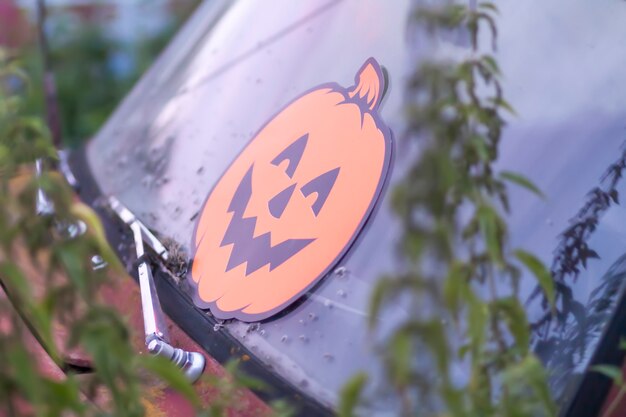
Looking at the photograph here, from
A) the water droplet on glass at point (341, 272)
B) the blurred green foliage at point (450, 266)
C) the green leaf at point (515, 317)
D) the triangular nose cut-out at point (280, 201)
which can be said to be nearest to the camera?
the blurred green foliage at point (450, 266)

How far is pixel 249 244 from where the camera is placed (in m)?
1.61

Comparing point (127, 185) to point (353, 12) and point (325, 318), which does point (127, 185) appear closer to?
point (353, 12)

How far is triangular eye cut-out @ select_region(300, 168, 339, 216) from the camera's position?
159 cm

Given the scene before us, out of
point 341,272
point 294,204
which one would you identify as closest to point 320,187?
point 294,204

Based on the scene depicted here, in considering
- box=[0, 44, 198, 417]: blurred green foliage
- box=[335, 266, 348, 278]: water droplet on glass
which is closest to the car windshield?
box=[335, 266, 348, 278]: water droplet on glass

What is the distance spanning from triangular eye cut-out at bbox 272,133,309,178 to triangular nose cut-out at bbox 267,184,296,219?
0.03 m

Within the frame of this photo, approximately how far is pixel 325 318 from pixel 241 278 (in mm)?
163

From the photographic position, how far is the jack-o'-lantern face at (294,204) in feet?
5.08

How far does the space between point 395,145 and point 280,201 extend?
0.22 meters

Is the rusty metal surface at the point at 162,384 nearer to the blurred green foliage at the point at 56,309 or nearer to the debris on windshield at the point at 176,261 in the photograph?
the debris on windshield at the point at 176,261

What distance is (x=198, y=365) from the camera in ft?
4.99

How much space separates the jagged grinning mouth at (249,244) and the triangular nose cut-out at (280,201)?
3 cm

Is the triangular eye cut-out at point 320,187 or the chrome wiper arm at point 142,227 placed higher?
the triangular eye cut-out at point 320,187

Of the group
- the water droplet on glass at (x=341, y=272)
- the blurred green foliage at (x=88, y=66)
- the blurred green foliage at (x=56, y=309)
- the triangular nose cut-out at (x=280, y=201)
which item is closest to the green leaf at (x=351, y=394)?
the blurred green foliage at (x=56, y=309)
